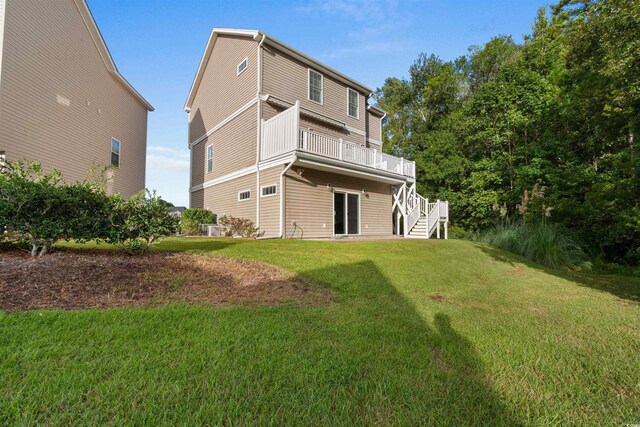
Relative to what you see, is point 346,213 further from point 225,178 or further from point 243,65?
point 243,65

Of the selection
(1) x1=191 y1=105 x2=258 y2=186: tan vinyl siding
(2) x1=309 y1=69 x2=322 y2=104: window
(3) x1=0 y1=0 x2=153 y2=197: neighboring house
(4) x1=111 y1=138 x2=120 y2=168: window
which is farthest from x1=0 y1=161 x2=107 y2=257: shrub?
(2) x1=309 y1=69 x2=322 y2=104: window

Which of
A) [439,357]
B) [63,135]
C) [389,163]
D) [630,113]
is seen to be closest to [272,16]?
[389,163]

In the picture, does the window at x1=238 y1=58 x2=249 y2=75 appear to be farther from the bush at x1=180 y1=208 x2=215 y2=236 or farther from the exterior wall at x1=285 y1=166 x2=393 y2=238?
the bush at x1=180 y1=208 x2=215 y2=236

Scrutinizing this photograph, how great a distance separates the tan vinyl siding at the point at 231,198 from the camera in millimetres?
12156

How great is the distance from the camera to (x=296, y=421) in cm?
163

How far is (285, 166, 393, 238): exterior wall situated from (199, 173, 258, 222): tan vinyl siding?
1.82 metres

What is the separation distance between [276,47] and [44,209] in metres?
10.6

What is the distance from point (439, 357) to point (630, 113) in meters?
6.14

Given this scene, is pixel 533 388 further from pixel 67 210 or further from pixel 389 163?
pixel 389 163

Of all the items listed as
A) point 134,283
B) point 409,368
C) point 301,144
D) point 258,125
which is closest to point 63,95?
point 258,125

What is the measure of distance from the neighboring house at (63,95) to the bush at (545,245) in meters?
13.0

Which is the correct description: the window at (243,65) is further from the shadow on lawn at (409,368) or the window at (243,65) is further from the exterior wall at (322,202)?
the shadow on lawn at (409,368)

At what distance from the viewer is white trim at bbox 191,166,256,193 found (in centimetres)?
1226

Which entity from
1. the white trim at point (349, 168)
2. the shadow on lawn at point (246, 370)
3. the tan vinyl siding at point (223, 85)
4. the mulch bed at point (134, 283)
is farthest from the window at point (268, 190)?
the shadow on lawn at point (246, 370)
